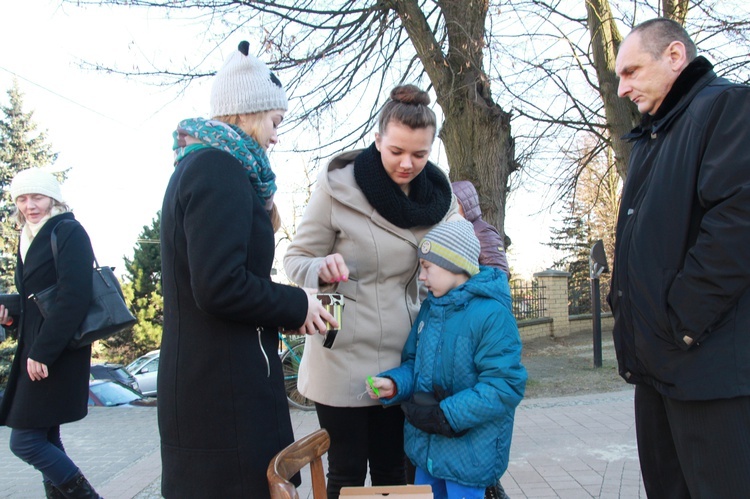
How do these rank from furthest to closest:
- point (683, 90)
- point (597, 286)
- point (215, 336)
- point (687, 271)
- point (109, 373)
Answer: point (109, 373) < point (597, 286) < point (683, 90) < point (687, 271) < point (215, 336)

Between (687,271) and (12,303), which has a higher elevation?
(687,271)

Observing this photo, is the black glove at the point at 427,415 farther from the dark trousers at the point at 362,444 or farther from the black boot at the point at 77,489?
the black boot at the point at 77,489

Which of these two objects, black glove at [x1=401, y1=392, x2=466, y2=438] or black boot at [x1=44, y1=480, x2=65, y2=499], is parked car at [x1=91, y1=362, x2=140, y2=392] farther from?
black glove at [x1=401, y1=392, x2=466, y2=438]

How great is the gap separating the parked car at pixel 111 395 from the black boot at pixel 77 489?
7.61 m

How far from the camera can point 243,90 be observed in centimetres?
181

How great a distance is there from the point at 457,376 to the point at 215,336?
1.03 m

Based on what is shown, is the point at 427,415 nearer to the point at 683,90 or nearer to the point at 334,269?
the point at 334,269

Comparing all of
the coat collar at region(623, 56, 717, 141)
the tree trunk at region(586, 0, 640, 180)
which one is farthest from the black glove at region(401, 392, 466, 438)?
the tree trunk at region(586, 0, 640, 180)

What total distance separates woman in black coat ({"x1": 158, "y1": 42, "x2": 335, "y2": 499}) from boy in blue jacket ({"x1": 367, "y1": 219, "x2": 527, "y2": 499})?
0.64 meters

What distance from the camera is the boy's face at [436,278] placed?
2.37 metres

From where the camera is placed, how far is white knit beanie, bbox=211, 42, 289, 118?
1.81m

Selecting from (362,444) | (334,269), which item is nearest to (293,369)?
(362,444)

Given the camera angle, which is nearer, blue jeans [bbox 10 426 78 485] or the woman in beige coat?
the woman in beige coat

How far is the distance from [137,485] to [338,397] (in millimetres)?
2784
